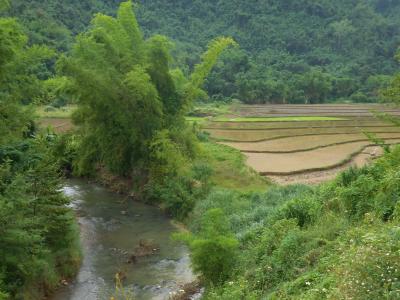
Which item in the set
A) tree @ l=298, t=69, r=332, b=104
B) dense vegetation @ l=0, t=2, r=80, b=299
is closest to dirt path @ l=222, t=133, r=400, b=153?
dense vegetation @ l=0, t=2, r=80, b=299

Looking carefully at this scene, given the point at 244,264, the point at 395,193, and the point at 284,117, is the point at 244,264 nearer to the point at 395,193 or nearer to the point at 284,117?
the point at 395,193

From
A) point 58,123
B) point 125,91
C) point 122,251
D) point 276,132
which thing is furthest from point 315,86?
point 122,251

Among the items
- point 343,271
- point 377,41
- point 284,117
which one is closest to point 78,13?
point 284,117

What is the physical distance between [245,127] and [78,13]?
36870mm

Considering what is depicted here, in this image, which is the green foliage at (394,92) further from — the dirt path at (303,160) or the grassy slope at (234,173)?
the dirt path at (303,160)

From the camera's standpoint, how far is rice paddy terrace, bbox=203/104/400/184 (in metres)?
23.0

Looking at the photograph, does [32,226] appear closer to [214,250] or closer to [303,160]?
[214,250]

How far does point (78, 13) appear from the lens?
63375 mm

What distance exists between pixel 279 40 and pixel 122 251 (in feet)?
225

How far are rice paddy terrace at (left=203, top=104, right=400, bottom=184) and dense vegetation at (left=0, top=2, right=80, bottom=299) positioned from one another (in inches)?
436

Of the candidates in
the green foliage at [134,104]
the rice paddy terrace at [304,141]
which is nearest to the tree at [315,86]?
the rice paddy terrace at [304,141]

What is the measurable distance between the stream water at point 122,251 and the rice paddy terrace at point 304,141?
6518mm

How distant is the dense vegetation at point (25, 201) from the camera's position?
33.1 feet

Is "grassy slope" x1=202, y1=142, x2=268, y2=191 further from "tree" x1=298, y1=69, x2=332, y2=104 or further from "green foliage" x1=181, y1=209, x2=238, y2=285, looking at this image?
"tree" x1=298, y1=69, x2=332, y2=104
